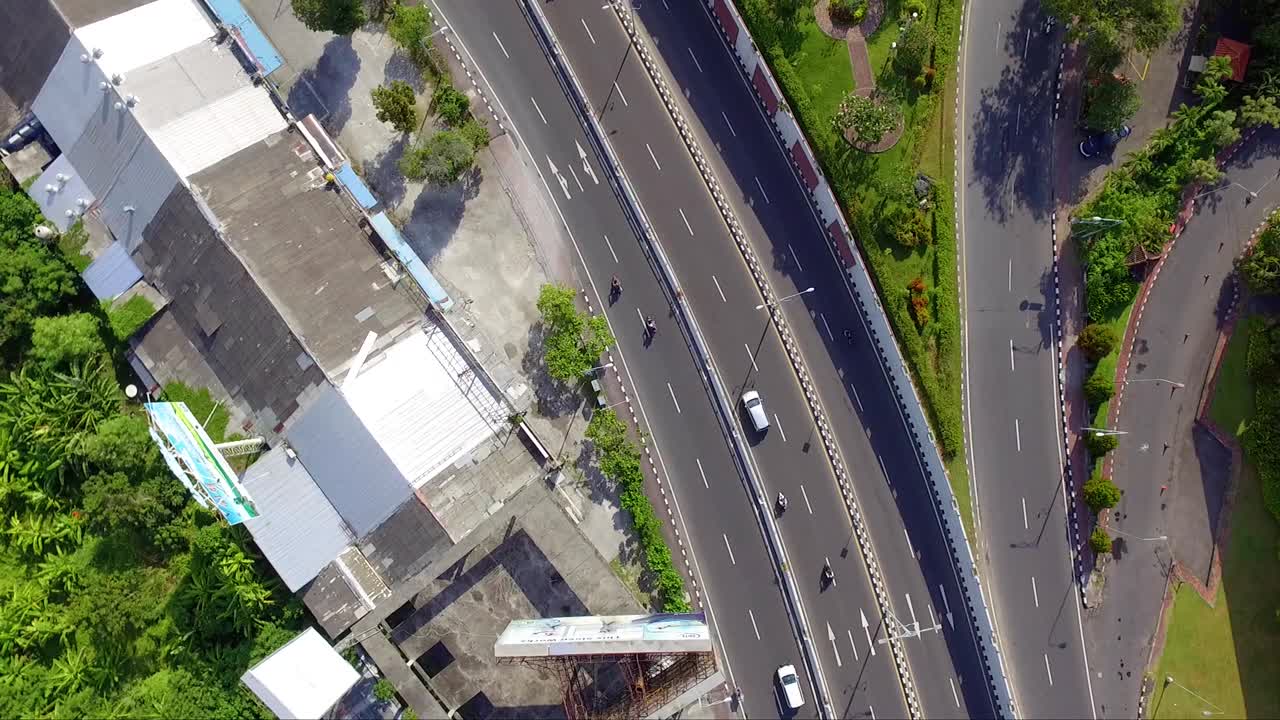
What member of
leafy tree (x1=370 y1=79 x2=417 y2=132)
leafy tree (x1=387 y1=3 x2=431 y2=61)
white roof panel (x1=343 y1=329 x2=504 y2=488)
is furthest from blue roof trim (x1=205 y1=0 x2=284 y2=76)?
white roof panel (x1=343 y1=329 x2=504 y2=488)

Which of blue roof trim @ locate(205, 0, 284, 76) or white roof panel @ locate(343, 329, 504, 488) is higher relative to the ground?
blue roof trim @ locate(205, 0, 284, 76)

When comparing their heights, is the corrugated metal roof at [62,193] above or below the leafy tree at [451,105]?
above

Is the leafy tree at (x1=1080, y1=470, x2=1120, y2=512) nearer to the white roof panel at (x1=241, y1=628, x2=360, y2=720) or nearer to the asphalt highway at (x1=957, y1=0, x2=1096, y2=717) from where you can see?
the asphalt highway at (x1=957, y1=0, x2=1096, y2=717)

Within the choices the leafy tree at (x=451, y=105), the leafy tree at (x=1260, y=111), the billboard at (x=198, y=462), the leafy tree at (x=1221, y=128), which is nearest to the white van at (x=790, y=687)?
the billboard at (x=198, y=462)

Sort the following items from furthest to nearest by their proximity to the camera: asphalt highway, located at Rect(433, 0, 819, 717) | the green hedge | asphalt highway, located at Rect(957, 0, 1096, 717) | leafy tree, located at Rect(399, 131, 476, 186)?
asphalt highway, located at Rect(957, 0, 1096, 717), asphalt highway, located at Rect(433, 0, 819, 717), the green hedge, leafy tree, located at Rect(399, 131, 476, 186)

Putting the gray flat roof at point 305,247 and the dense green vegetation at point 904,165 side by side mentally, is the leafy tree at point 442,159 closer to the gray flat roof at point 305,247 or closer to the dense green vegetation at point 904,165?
the gray flat roof at point 305,247

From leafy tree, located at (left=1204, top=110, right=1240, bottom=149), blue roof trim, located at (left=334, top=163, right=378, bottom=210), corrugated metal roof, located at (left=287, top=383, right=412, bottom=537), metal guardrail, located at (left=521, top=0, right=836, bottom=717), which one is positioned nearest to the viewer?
corrugated metal roof, located at (left=287, top=383, right=412, bottom=537)

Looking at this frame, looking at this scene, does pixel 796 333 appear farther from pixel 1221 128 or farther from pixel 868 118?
pixel 1221 128
